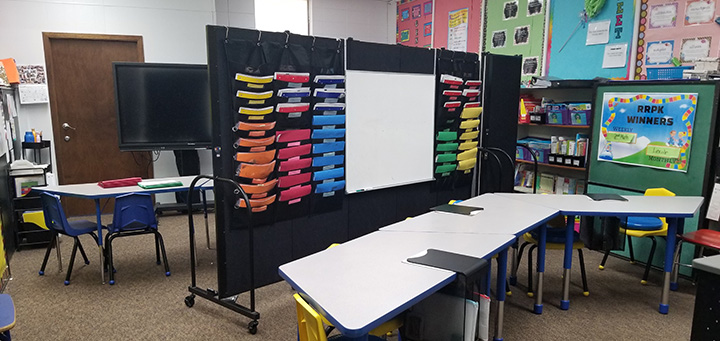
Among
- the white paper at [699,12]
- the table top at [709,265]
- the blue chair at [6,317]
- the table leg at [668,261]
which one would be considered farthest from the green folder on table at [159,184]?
the white paper at [699,12]

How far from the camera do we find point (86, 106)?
5.53 metres

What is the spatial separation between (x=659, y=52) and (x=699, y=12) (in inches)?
16.8

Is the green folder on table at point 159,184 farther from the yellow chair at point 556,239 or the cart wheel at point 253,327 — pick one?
the yellow chair at point 556,239

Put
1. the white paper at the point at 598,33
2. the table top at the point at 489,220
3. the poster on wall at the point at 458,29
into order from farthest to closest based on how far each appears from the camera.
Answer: the poster on wall at the point at 458,29, the white paper at the point at 598,33, the table top at the point at 489,220

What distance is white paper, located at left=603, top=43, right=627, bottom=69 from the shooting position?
4.51m

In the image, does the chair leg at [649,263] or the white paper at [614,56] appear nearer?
the chair leg at [649,263]

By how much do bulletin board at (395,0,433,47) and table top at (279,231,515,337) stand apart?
5.36 m

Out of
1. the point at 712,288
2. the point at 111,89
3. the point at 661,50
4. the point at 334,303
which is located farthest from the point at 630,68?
the point at 111,89

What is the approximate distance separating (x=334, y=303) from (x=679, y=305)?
116 inches

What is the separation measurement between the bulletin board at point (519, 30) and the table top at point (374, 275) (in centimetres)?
367

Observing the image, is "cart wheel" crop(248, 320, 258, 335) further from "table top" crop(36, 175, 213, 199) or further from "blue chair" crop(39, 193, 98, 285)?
"blue chair" crop(39, 193, 98, 285)

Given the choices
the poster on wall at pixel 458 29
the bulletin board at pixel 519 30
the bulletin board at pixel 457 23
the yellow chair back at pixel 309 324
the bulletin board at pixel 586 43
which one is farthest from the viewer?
the poster on wall at pixel 458 29

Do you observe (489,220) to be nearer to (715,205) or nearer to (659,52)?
(715,205)

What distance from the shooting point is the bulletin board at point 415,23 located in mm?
7129
